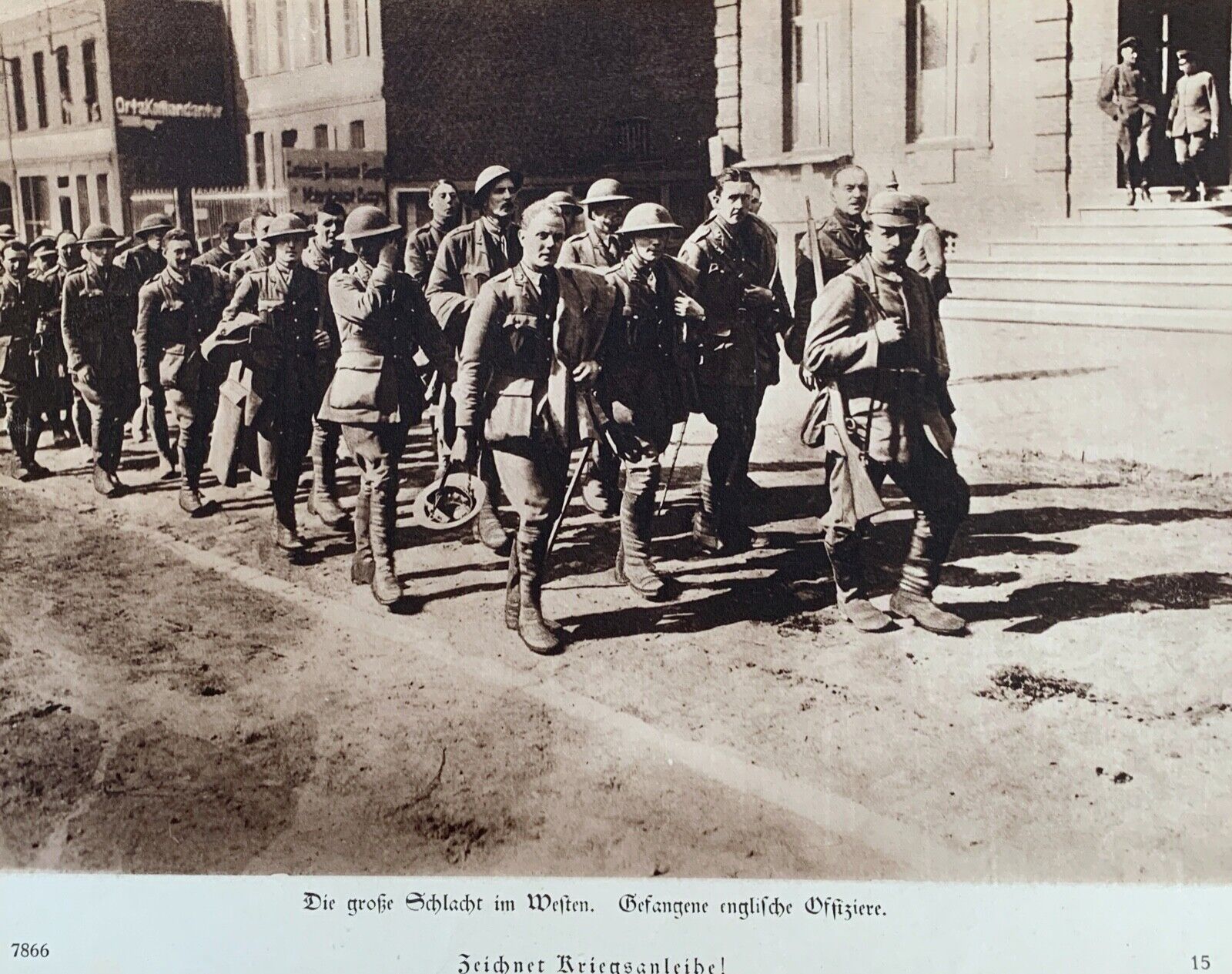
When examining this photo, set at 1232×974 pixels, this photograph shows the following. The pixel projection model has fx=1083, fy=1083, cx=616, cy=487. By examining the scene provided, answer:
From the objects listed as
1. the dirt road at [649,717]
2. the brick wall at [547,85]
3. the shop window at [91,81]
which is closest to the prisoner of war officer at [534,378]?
the dirt road at [649,717]

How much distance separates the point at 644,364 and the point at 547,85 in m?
4.31

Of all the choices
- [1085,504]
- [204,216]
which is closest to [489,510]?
[1085,504]

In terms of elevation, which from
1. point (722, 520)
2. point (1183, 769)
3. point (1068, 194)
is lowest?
point (1183, 769)

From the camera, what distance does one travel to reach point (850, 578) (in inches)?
186

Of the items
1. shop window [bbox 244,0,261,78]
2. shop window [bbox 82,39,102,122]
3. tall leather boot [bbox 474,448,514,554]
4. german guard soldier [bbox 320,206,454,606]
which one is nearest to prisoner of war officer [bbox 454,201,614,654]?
german guard soldier [bbox 320,206,454,606]

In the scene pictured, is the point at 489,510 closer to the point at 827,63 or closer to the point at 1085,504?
the point at 1085,504

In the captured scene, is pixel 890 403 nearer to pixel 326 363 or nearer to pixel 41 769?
pixel 326 363

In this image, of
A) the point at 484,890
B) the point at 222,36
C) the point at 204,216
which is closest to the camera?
the point at 484,890

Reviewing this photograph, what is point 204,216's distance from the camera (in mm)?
10219

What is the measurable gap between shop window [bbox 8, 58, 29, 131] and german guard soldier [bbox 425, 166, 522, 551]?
2.49 meters

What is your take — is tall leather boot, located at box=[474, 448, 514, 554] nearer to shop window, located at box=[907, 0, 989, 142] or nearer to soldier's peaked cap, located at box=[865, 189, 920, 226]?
soldier's peaked cap, located at box=[865, 189, 920, 226]

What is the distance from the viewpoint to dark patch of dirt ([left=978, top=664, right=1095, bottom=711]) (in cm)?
405

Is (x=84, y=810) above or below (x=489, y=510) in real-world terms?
below

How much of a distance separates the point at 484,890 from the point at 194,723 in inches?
57.5
